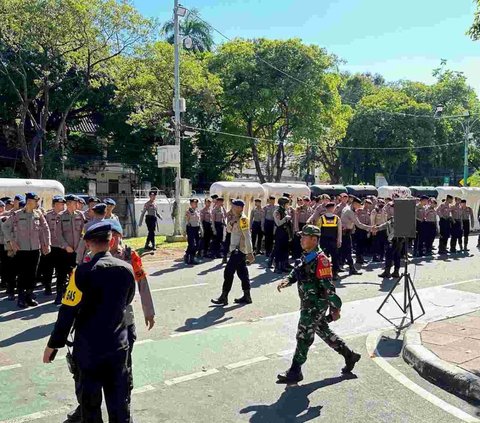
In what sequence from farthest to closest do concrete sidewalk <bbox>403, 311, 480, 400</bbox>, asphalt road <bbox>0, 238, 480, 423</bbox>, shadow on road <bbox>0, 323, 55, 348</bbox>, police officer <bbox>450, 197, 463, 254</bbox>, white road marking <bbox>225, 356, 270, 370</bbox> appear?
police officer <bbox>450, 197, 463, 254</bbox> < shadow on road <bbox>0, 323, 55, 348</bbox> < white road marking <bbox>225, 356, 270, 370</bbox> < concrete sidewalk <bbox>403, 311, 480, 400</bbox> < asphalt road <bbox>0, 238, 480, 423</bbox>

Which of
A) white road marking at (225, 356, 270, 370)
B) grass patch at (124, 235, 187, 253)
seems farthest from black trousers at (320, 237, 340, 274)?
grass patch at (124, 235, 187, 253)

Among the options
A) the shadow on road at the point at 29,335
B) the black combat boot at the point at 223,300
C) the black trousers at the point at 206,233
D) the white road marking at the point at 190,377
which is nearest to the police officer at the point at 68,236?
the shadow on road at the point at 29,335

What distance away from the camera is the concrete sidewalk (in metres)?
5.38

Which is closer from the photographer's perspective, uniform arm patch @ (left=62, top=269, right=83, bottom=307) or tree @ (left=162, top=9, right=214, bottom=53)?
uniform arm patch @ (left=62, top=269, right=83, bottom=307)

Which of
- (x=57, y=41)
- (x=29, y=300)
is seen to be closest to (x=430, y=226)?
(x=29, y=300)

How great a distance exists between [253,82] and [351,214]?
21.1 m

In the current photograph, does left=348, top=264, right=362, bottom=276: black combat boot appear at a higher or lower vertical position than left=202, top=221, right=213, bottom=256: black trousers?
lower

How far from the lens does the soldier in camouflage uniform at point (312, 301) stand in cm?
546

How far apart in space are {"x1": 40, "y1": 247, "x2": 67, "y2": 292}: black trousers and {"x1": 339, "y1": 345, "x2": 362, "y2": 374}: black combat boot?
5.94m

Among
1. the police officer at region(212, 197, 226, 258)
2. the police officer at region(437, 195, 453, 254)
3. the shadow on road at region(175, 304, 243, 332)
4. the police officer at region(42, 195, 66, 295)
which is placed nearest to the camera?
the shadow on road at region(175, 304, 243, 332)

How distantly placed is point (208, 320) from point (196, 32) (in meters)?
34.8

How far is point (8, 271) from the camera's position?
10008 millimetres

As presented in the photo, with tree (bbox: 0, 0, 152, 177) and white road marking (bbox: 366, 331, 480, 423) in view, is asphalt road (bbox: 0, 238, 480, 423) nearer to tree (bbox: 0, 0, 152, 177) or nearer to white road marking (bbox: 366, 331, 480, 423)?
white road marking (bbox: 366, 331, 480, 423)

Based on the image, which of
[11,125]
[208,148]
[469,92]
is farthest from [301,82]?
[469,92]
